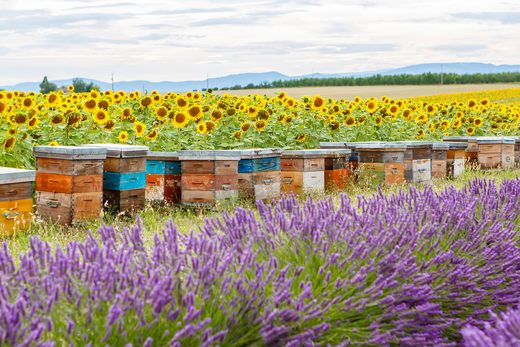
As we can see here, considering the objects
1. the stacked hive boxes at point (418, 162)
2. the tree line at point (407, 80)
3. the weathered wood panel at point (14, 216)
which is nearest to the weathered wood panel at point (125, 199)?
the weathered wood panel at point (14, 216)

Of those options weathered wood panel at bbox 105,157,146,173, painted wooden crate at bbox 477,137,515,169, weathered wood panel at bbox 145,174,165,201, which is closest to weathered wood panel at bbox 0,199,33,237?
weathered wood panel at bbox 105,157,146,173

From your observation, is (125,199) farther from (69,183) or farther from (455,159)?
(455,159)

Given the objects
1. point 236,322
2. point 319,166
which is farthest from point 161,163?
point 236,322

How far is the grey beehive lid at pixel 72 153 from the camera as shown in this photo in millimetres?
6227

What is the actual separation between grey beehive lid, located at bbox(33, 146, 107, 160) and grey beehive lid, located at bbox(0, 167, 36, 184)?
0.87 feet

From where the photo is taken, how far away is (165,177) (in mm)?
7531

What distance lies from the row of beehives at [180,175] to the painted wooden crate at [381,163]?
13 millimetres

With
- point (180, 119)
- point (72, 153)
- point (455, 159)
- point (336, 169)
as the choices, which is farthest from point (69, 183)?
point (455, 159)

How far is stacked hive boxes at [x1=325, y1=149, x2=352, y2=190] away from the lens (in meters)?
8.79

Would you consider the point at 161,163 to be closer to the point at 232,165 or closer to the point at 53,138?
the point at 232,165

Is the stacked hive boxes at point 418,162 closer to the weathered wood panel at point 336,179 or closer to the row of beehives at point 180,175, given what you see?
the row of beehives at point 180,175

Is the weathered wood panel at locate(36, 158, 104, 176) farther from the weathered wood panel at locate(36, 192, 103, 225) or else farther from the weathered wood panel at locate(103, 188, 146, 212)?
the weathered wood panel at locate(103, 188, 146, 212)

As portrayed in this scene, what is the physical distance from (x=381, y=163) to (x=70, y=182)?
4.38 m

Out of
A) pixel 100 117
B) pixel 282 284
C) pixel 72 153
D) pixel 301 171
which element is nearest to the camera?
pixel 282 284
